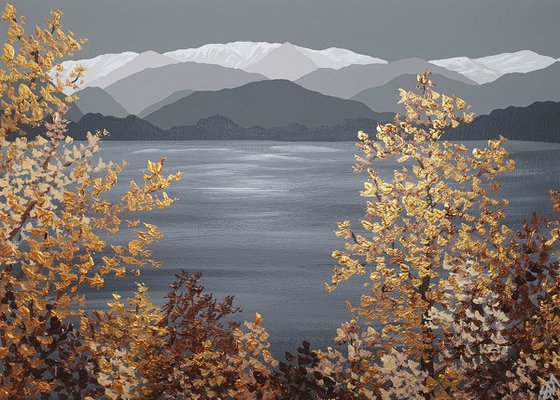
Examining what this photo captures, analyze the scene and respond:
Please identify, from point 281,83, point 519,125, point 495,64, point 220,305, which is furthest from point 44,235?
point 519,125

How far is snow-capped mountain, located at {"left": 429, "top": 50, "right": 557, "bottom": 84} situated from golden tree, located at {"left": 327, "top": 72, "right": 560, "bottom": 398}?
124 inches

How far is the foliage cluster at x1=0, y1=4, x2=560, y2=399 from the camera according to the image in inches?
118

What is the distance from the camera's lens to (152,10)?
24.8 ft

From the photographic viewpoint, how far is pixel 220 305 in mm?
4727

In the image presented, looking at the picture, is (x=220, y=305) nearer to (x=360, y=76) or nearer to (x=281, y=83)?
(x=281, y=83)

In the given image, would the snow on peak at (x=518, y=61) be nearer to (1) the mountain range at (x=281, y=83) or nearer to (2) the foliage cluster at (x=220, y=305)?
(1) the mountain range at (x=281, y=83)

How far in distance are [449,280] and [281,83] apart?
4.34m

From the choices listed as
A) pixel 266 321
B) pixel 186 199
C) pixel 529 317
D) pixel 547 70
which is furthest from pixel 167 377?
pixel 547 70

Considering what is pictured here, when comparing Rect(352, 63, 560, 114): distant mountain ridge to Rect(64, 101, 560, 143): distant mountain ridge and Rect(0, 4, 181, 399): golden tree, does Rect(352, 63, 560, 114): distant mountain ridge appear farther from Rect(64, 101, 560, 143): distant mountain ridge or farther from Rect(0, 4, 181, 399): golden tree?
Rect(0, 4, 181, 399): golden tree

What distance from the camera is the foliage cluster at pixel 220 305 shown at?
300 cm

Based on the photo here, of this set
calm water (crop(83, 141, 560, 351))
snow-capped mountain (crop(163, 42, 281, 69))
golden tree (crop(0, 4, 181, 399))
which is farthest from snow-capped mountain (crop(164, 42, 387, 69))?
golden tree (crop(0, 4, 181, 399))

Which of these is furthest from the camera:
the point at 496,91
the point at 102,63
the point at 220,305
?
the point at 496,91

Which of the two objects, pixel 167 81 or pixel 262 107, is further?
pixel 262 107

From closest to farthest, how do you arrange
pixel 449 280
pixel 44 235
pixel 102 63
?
pixel 44 235
pixel 449 280
pixel 102 63
